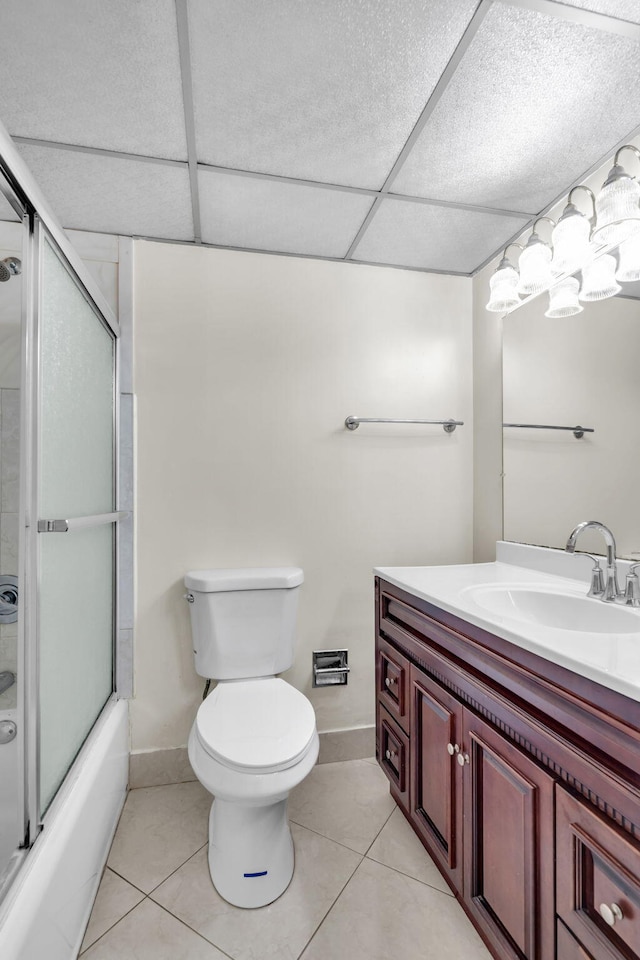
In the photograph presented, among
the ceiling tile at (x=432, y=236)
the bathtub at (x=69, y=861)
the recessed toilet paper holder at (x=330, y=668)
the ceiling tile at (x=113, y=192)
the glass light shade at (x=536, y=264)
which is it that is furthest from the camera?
the recessed toilet paper holder at (x=330, y=668)

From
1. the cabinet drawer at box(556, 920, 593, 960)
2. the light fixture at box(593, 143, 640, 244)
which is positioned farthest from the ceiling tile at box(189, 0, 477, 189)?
the cabinet drawer at box(556, 920, 593, 960)

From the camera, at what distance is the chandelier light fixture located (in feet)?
3.97

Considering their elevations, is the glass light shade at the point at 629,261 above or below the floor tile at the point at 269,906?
above

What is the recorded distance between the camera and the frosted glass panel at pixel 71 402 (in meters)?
1.10

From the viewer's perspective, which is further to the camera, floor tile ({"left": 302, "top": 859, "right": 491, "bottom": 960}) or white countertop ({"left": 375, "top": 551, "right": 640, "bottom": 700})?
floor tile ({"left": 302, "top": 859, "right": 491, "bottom": 960})

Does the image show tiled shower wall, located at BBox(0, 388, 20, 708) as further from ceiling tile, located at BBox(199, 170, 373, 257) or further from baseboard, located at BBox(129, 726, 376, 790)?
ceiling tile, located at BBox(199, 170, 373, 257)

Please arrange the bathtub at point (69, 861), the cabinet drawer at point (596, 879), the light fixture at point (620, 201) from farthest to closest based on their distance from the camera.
Result: the light fixture at point (620, 201), the bathtub at point (69, 861), the cabinet drawer at point (596, 879)

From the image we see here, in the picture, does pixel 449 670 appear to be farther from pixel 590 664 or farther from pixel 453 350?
pixel 453 350

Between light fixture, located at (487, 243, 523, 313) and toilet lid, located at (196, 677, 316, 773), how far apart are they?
153cm

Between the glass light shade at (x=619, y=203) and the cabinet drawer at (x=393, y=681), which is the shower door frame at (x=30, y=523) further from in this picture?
the glass light shade at (x=619, y=203)

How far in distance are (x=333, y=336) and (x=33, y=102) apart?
116cm

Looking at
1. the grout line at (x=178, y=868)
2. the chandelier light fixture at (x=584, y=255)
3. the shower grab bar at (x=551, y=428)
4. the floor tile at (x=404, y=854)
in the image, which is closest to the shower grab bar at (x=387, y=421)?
the shower grab bar at (x=551, y=428)

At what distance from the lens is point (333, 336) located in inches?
77.8

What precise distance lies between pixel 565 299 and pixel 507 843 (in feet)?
4.91
